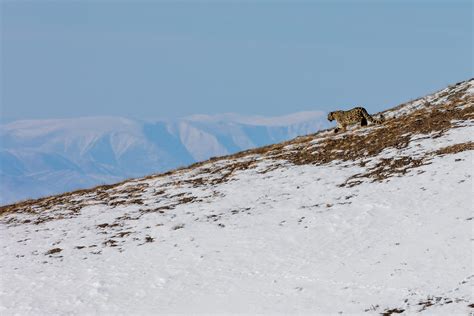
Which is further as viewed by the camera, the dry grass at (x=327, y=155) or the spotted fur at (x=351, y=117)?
the spotted fur at (x=351, y=117)

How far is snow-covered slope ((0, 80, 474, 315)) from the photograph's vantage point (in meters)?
20.6

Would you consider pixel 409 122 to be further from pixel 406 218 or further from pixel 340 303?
pixel 340 303

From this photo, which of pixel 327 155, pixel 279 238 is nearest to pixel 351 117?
pixel 327 155

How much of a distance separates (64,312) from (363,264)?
9.69 meters

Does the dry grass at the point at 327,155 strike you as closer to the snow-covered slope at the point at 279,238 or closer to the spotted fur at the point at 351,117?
the snow-covered slope at the point at 279,238

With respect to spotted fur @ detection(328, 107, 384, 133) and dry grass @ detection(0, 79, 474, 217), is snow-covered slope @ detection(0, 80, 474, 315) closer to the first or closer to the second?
dry grass @ detection(0, 79, 474, 217)

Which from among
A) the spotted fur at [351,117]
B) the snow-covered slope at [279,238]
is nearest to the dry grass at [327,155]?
the snow-covered slope at [279,238]

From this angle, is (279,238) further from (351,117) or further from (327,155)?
(351,117)

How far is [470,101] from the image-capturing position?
4125 cm

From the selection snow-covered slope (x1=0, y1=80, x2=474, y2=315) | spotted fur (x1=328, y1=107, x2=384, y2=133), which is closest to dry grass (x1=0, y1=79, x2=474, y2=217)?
snow-covered slope (x1=0, y1=80, x2=474, y2=315)

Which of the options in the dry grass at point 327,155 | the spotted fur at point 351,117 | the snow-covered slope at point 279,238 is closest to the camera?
the snow-covered slope at point 279,238

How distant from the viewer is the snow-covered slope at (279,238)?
67.5 ft

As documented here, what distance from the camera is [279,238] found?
2567 centimetres

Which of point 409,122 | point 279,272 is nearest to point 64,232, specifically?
point 279,272
